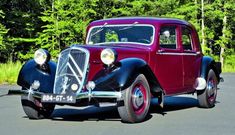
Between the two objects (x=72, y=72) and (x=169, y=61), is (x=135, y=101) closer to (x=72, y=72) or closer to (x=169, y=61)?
(x=72, y=72)

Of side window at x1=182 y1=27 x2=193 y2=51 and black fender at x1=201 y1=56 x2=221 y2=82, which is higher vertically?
side window at x1=182 y1=27 x2=193 y2=51

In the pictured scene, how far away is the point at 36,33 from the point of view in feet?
159

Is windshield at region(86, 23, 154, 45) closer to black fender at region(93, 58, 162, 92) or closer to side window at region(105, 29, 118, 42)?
side window at region(105, 29, 118, 42)

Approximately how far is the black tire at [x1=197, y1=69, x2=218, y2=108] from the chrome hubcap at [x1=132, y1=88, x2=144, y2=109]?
8.62ft

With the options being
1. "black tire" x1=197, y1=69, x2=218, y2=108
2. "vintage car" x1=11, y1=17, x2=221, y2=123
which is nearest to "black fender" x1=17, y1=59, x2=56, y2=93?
"vintage car" x1=11, y1=17, x2=221, y2=123

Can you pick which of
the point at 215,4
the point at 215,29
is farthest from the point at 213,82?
the point at 215,29

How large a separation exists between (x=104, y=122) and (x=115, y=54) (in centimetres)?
130

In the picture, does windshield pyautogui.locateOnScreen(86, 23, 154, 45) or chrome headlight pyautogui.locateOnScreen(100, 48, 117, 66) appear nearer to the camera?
chrome headlight pyautogui.locateOnScreen(100, 48, 117, 66)

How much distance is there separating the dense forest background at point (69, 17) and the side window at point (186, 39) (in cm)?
3330

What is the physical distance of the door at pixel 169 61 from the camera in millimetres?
9516

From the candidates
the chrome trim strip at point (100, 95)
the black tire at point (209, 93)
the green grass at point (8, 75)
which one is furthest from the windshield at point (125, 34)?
the green grass at point (8, 75)

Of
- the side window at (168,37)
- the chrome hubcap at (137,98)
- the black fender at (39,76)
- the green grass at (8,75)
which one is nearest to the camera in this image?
the chrome hubcap at (137,98)

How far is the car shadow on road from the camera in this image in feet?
30.7

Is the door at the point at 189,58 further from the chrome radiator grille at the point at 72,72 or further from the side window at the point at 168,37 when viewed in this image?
the chrome radiator grille at the point at 72,72
